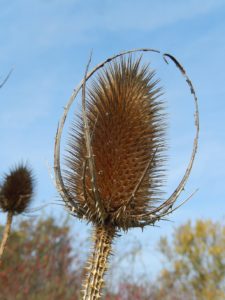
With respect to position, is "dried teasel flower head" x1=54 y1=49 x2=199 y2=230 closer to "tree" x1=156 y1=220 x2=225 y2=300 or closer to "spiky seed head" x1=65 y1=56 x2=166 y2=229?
"spiky seed head" x1=65 y1=56 x2=166 y2=229

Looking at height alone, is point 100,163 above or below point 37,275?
below

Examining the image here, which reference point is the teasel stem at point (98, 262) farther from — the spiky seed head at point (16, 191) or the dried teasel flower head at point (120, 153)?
the spiky seed head at point (16, 191)

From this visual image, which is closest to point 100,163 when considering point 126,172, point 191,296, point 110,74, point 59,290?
point 126,172

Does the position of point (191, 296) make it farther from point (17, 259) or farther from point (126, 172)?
point (126, 172)

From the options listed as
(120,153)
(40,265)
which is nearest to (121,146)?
(120,153)

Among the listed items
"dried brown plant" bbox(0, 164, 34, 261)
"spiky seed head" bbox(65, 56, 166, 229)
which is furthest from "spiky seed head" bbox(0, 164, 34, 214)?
"spiky seed head" bbox(65, 56, 166, 229)

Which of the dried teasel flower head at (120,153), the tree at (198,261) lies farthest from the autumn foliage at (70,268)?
the dried teasel flower head at (120,153)
